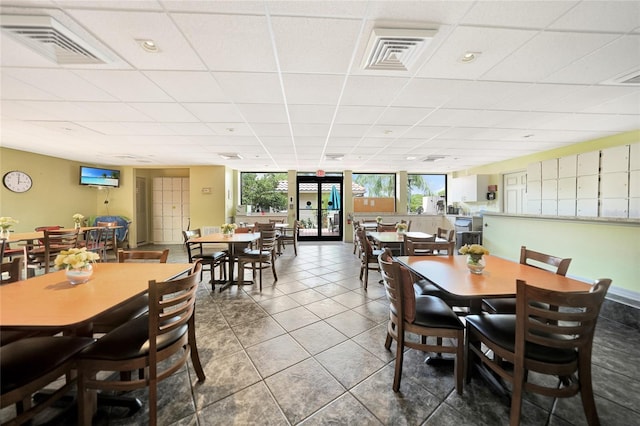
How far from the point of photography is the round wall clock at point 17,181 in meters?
5.41

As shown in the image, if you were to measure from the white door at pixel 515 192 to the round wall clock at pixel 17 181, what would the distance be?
486 inches

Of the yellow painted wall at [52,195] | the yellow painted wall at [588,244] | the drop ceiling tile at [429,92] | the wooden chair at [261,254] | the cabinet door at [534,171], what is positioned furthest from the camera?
the cabinet door at [534,171]

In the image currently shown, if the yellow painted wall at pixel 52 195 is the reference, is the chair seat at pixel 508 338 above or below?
below

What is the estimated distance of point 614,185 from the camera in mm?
4398

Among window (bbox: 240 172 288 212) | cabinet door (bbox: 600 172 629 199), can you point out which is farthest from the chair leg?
window (bbox: 240 172 288 212)

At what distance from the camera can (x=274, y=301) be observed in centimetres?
342

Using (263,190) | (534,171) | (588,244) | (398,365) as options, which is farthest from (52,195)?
(534,171)

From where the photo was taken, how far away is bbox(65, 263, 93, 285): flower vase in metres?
1.75

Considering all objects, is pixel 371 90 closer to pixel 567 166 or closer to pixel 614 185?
pixel 614 185

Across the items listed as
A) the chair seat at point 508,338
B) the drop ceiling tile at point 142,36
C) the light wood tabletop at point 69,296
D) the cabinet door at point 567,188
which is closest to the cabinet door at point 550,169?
the cabinet door at point 567,188

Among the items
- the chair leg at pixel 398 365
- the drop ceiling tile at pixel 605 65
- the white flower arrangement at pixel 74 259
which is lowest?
the chair leg at pixel 398 365

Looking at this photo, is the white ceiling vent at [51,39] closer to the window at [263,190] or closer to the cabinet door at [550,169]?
the window at [263,190]

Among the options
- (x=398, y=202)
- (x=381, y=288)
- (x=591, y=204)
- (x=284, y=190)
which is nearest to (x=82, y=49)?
(x=381, y=288)

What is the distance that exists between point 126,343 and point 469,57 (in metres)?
3.42
